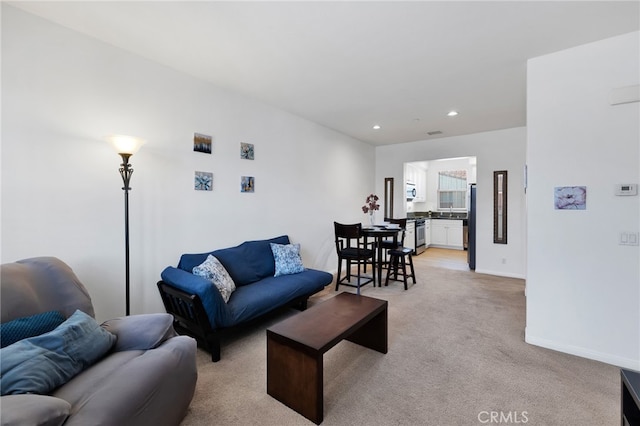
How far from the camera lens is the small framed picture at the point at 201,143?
3000mm

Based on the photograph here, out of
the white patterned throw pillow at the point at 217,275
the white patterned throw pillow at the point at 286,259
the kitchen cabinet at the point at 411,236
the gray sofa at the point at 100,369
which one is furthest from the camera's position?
the kitchen cabinet at the point at 411,236

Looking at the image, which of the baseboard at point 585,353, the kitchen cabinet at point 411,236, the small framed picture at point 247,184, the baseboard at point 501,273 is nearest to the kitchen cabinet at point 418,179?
the kitchen cabinet at point 411,236

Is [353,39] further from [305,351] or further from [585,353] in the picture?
[585,353]

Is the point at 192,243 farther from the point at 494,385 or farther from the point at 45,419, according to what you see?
the point at 494,385

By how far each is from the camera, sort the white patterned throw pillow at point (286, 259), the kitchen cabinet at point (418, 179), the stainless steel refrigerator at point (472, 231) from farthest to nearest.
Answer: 1. the kitchen cabinet at point (418, 179)
2. the stainless steel refrigerator at point (472, 231)
3. the white patterned throw pillow at point (286, 259)

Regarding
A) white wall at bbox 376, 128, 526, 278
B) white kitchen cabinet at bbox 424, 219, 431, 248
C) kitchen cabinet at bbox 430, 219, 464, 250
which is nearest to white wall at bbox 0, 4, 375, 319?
white wall at bbox 376, 128, 526, 278

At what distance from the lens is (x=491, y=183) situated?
516cm

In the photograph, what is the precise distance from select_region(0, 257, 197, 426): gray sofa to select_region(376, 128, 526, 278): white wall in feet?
17.4

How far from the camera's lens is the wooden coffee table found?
1690 mm

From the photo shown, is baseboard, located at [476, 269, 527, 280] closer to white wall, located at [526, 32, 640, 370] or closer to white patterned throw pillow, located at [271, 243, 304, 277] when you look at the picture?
white wall, located at [526, 32, 640, 370]

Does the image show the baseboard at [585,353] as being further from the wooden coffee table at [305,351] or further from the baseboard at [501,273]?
the baseboard at [501,273]

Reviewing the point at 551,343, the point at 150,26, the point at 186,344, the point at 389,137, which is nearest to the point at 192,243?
the point at 186,344

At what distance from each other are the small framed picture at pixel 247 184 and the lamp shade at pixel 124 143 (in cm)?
133

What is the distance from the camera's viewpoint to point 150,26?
6.99 ft
